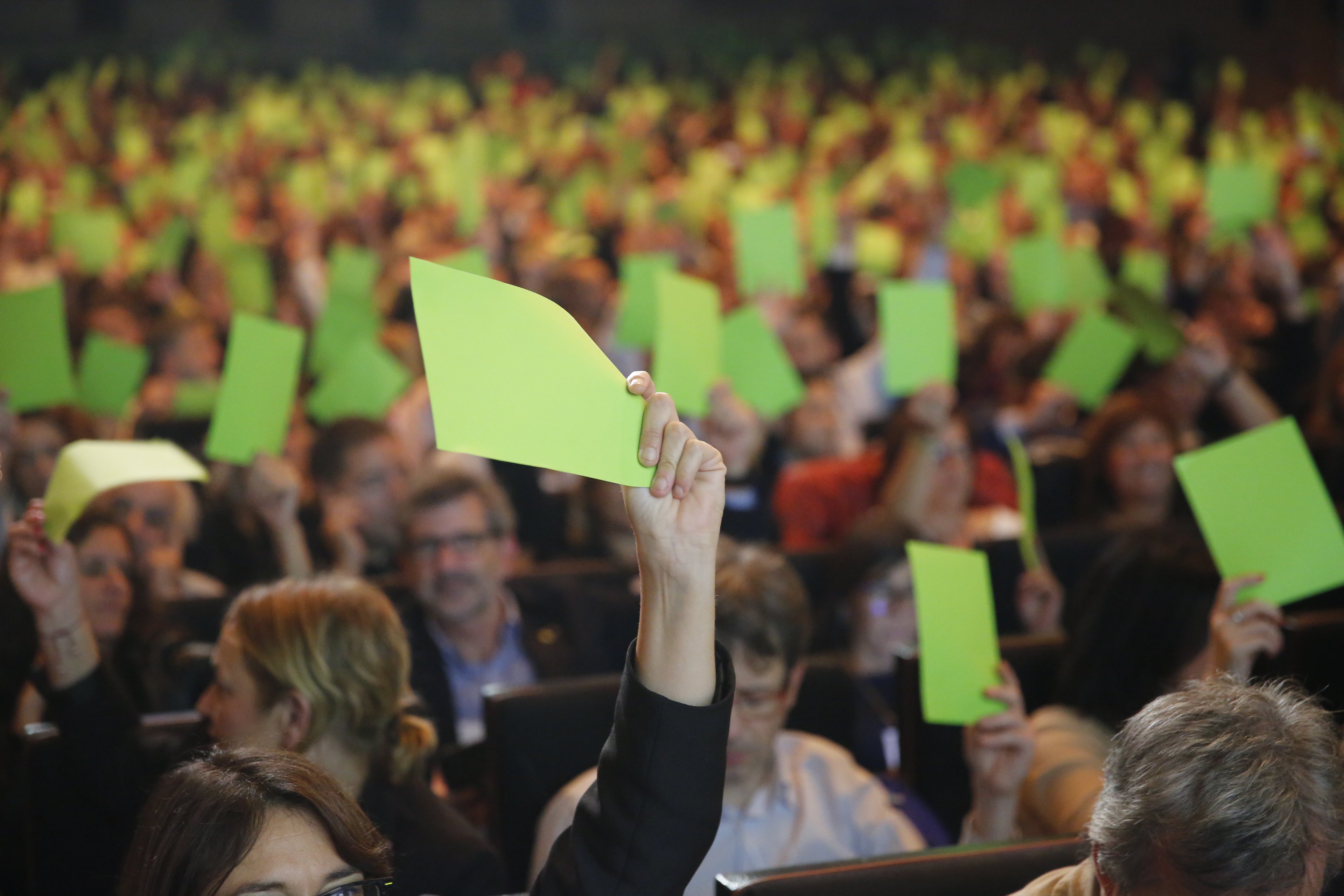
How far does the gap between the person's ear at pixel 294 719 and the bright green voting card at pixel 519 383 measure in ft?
2.91

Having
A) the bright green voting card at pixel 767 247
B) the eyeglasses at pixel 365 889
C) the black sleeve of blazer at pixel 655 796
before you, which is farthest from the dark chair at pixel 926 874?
the bright green voting card at pixel 767 247

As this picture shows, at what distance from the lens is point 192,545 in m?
3.95

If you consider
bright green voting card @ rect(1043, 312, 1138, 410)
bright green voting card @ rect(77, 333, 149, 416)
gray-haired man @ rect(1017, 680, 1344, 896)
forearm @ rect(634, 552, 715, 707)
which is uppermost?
bright green voting card @ rect(77, 333, 149, 416)

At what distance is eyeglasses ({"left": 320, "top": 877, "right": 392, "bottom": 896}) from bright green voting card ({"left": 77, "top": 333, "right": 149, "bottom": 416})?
325cm

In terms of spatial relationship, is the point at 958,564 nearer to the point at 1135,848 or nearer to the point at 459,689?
the point at 1135,848

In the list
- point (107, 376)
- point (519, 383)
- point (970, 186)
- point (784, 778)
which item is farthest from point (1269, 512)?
point (970, 186)

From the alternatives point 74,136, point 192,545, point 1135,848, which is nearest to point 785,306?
point 192,545

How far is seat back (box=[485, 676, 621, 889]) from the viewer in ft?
8.55

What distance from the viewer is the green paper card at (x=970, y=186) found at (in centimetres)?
809

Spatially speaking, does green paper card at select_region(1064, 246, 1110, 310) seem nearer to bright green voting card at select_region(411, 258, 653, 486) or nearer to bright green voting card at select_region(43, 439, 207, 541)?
bright green voting card at select_region(43, 439, 207, 541)

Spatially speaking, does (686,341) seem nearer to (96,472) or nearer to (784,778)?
(784,778)

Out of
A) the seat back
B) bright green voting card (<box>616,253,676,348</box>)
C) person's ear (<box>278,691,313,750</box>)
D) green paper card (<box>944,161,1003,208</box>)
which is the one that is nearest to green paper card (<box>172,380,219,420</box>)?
bright green voting card (<box>616,253,676,348</box>)

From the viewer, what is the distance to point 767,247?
5859mm

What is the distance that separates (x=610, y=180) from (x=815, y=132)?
329 cm
